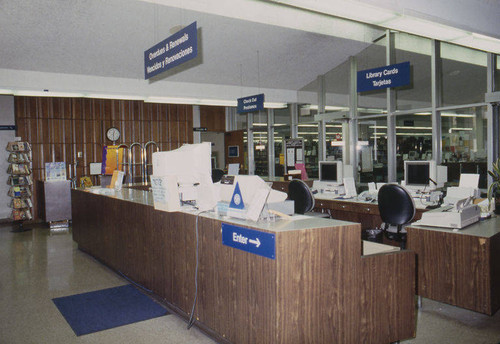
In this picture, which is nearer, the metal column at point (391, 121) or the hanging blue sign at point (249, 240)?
the hanging blue sign at point (249, 240)

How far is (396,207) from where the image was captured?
4664 millimetres

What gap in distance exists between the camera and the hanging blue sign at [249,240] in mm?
2396

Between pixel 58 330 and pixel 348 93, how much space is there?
783 cm

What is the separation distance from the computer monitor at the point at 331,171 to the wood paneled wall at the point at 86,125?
601 centimetres

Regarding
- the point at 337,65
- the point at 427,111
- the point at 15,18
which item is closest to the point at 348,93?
the point at 337,65

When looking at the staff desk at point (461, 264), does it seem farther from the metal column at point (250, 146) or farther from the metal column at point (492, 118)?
the metal column at point (250, 146)

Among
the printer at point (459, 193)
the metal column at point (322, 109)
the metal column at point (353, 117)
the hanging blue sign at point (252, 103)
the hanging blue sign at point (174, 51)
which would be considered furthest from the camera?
the metal column at point (322, 109)

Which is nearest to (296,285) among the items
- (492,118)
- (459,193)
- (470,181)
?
(459,193)

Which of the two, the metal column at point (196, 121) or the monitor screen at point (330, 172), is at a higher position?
the metal column at point (196, 121)

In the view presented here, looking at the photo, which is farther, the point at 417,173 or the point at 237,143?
the point at 237,143

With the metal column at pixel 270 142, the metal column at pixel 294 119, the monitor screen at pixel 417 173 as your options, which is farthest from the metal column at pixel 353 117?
the monitor screen at pixel 417 173

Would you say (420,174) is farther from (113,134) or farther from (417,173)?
(113,134)

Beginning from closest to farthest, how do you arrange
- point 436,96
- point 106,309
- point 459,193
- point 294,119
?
point 106,309
point 459,193
point 436,96
point 294,119

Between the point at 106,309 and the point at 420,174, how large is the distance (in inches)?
167
